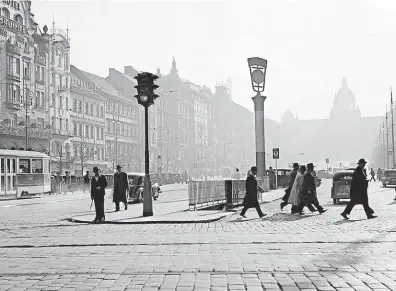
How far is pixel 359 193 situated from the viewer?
17.3 metres

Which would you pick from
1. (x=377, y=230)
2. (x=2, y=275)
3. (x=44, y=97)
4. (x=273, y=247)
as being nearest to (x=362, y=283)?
(x=273, y=247)

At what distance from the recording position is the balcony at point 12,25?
61625 mm

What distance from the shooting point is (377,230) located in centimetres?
1376

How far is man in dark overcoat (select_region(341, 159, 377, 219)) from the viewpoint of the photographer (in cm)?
1723

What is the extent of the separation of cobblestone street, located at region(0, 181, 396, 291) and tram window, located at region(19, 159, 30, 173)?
23.6 m

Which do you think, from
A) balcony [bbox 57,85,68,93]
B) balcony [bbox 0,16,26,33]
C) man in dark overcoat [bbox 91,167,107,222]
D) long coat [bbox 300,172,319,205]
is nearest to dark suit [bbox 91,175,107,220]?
man in dark overcoat [bbox 91,167,107,222]

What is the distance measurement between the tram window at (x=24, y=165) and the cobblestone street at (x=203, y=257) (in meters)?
23.6

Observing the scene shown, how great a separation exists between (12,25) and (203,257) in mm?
59256

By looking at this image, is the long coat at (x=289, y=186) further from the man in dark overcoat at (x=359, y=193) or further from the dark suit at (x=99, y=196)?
the dark suit at (x=99, y=196)

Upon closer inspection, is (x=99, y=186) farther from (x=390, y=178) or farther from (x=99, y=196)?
(x=390, y=178)

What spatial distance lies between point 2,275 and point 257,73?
32.7 m

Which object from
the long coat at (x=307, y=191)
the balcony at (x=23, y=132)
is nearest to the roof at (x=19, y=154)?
the balcony at (x=23, y=132)

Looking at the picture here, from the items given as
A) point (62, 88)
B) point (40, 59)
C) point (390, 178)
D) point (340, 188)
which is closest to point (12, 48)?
point (40, 59)

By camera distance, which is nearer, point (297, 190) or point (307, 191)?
point (307, 191)
